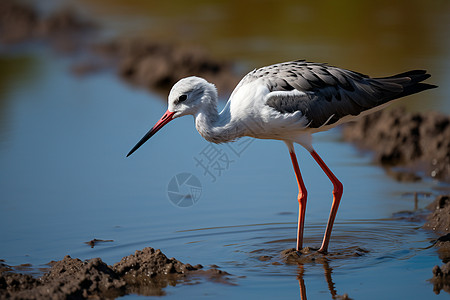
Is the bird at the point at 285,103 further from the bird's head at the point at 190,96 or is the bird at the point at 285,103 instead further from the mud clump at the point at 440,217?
the mud clump at the point at 440,217

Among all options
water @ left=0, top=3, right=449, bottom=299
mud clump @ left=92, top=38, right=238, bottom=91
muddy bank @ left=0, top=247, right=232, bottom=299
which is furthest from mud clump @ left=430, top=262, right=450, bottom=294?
mud clump @ left=92, top=38, right=238, bottom=91

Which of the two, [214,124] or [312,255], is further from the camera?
[214,124]

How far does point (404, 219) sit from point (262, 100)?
2.04 meters

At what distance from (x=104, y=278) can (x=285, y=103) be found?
244 cm

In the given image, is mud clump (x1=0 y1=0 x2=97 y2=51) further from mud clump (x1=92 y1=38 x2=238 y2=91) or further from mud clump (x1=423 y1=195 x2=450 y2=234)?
mud clump (x1=423 y1=195 x2=450 y2=234)

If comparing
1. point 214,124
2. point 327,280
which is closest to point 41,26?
point 214,124

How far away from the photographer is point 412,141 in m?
10.8

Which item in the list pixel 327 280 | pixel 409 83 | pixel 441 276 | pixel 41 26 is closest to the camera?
pixel 441 276

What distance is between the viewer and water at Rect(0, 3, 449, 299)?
23.8 feet

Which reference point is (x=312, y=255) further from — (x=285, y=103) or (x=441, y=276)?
(x=285, y=103)

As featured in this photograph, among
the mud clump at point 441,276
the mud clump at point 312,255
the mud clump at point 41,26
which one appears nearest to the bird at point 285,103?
the mud clump at point 312,255

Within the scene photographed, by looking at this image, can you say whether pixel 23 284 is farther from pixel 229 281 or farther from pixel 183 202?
pixel 183 202

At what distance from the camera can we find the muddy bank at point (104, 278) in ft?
21.6

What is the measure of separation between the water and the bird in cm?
59
